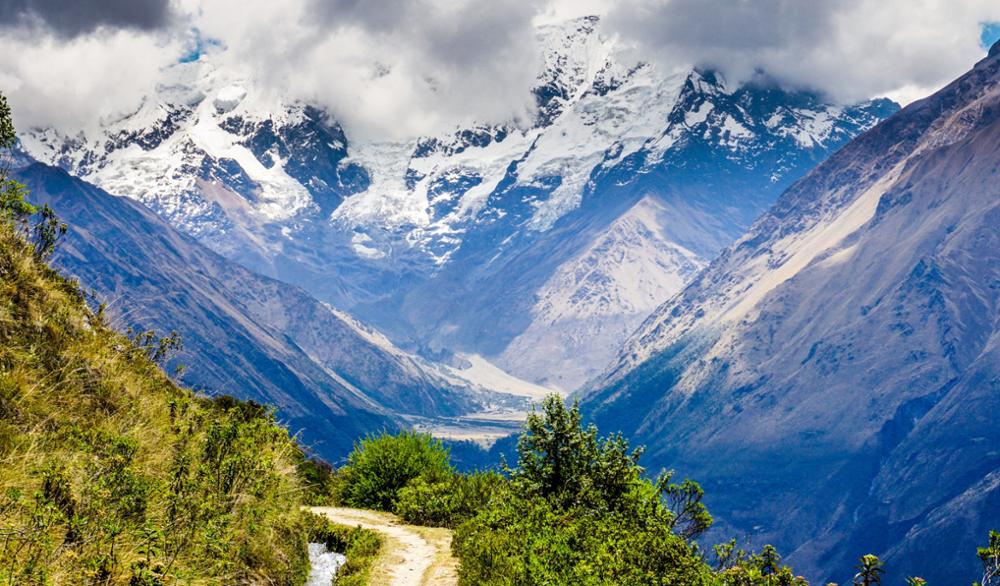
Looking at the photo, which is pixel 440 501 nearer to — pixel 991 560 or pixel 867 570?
pixel 867 570

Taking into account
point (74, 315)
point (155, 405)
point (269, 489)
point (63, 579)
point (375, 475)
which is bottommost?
point (63, 579)

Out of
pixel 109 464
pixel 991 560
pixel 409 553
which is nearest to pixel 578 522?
pixel 409 553

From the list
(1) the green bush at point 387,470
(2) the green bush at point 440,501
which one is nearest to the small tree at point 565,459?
(2) the green bush at point 440,501

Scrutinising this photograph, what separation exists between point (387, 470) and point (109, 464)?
30.5 m

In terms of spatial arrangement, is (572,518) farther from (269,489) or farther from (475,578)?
(269,489)

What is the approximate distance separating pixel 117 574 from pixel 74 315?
430 inches

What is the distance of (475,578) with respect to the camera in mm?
21953

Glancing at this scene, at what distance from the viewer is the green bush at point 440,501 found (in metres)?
38.6

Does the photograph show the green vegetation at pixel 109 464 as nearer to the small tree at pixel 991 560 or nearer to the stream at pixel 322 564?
the stream at pixel 322 564

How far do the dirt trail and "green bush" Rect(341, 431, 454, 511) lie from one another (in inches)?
214

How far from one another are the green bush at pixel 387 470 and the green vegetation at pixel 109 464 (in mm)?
18957

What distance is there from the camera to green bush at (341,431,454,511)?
148ft

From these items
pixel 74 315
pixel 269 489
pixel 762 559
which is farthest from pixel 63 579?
pixel 762 559

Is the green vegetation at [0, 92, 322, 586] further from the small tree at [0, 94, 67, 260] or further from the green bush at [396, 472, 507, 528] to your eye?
the green bush at [396, 472, 507, 528]
